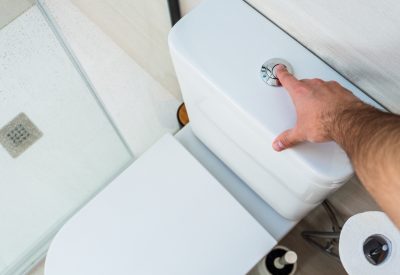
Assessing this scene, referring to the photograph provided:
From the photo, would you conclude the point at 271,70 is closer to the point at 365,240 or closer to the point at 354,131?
the point at 354,131

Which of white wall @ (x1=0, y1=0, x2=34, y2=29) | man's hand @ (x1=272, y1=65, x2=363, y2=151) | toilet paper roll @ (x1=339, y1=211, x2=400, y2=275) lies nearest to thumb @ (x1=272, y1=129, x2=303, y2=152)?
man's hand @ (x1=272, y1=65, x2=363, y2=151)

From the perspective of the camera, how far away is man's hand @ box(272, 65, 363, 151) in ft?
1.89

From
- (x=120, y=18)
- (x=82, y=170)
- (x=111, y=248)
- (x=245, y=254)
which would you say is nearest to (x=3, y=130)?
(x=82, y=170)

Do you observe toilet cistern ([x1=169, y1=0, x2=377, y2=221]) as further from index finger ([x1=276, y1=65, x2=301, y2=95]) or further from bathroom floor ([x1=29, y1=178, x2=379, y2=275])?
bathroom floor ([x1=29, y1=178, x2=379, y2=275])

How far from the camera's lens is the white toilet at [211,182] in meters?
0.69

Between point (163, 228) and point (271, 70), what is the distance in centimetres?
41

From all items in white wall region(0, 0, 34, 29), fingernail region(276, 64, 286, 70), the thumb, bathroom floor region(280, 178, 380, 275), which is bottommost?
bathroom floor region(280, 178, 380, 275)

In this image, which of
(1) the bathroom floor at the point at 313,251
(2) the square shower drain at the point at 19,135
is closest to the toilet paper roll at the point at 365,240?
(1) the bathroom floor at the point at 313,251

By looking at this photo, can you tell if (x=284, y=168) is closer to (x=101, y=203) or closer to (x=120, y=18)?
(x=101, y=203)

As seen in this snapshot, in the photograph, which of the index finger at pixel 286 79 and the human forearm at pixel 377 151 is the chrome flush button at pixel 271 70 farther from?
the human forearm at pixel 377 151

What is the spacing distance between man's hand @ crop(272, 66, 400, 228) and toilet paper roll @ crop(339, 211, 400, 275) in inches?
8.8

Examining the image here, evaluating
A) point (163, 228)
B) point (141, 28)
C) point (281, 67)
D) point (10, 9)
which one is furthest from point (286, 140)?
point (10, 9)

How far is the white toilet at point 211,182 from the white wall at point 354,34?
19mm

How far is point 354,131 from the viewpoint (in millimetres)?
521
